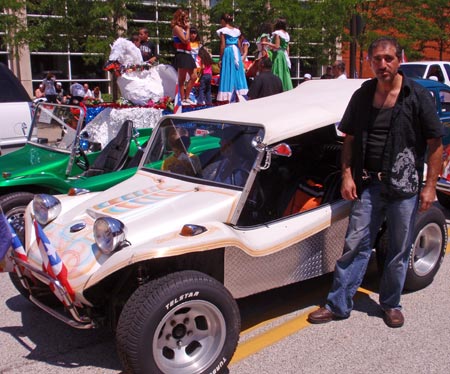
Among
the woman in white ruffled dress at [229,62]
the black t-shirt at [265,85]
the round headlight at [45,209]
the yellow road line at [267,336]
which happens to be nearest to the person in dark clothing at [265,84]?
the black t-shirt at [265,85]

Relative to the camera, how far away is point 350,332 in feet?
12.7

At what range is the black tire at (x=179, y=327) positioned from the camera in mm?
2961

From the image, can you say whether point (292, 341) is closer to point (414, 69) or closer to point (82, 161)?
point (82, 161)

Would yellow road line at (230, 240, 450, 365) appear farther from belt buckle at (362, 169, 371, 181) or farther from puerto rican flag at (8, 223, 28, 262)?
puerto rican flag at (8, 223, 28, 262)

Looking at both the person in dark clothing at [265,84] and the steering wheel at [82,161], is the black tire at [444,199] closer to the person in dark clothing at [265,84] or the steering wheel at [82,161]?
the person in dark clothing at [265,84]

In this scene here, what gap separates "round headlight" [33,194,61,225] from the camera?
12.6 feet

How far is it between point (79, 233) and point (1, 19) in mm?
12369

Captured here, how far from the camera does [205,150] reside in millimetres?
4082

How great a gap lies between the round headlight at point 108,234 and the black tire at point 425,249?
2225mm

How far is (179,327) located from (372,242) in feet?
5.04

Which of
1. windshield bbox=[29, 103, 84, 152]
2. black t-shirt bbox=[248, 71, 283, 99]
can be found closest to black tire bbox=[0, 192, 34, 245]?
windshield bbox=[29, 103, 84, 152]

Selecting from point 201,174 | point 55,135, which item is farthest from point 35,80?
point 201,174

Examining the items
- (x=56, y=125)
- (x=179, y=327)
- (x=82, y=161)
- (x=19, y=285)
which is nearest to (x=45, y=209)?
(x=19, y=285)

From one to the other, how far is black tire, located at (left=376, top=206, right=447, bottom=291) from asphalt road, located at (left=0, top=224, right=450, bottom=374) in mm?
127
